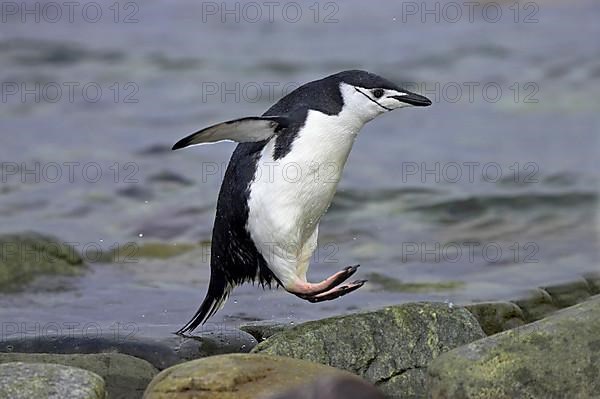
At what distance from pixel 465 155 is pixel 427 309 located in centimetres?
638

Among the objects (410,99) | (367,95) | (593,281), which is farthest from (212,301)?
(593,281)

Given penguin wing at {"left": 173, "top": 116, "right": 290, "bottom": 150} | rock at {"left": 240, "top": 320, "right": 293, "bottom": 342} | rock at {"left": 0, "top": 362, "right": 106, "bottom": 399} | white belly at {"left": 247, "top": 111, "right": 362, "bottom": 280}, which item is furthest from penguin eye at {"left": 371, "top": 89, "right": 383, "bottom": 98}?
rock at {"left": 0, "top": 362, "right": 106, "bottom": 399}

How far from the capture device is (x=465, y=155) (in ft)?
41.1

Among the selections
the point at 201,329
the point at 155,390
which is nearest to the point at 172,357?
the point at 201,329

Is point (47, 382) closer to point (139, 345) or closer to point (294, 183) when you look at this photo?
point (139, 345)

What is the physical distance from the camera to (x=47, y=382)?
17.5 feet

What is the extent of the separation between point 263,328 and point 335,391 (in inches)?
104

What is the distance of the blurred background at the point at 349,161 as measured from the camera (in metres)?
9.00

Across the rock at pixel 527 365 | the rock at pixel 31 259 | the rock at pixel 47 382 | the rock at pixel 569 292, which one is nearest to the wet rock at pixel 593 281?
the rock at pixel 569 292

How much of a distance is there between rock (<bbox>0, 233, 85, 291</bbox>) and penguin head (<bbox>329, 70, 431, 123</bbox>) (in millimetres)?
3276

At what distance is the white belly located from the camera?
20.8 feet

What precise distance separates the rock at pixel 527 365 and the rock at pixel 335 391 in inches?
38.0

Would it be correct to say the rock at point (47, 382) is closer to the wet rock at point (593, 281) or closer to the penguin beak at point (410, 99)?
the penguin beak at point (410, 99)

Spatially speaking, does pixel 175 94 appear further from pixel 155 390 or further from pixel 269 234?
pixel 155 390
